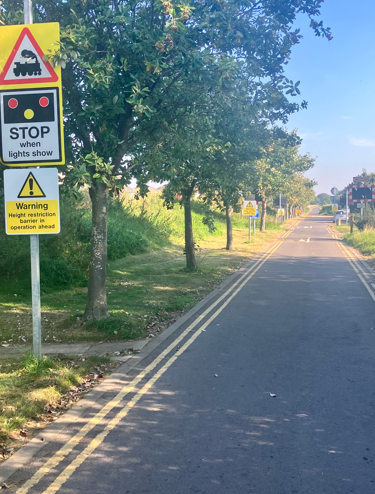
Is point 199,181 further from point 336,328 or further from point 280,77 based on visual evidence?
point 336,328

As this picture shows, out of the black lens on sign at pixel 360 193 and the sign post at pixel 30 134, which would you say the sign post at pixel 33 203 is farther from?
the black lens on sign at pixel 360 193

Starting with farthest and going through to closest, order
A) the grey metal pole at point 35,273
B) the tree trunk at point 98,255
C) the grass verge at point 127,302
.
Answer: the tree trunk at point 98,255, the grass verge at point 127,302, the grey metal pole at point 35,273

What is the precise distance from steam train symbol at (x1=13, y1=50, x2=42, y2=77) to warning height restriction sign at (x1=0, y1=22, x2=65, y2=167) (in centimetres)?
1

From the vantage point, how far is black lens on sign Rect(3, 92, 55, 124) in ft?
21.3

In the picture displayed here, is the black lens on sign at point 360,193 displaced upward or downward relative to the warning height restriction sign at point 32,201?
upward

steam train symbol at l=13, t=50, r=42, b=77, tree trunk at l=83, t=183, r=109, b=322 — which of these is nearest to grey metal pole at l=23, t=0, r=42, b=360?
steam train symbol at l=13, t=50, r=42, b=77

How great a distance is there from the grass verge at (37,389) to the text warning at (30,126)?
9.38 ft

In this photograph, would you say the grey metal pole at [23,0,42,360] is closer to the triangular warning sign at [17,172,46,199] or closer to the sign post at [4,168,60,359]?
the sign post at [4,168,60,359]

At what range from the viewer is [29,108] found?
652cm

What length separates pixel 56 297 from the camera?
1275 cm

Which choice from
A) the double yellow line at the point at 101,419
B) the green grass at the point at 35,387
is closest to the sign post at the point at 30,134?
the green grass at the point at 35,387

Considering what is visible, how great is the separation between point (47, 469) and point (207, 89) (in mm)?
7548

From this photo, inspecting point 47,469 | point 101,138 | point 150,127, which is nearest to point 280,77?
point 150,127

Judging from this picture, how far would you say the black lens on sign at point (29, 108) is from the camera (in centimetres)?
649
